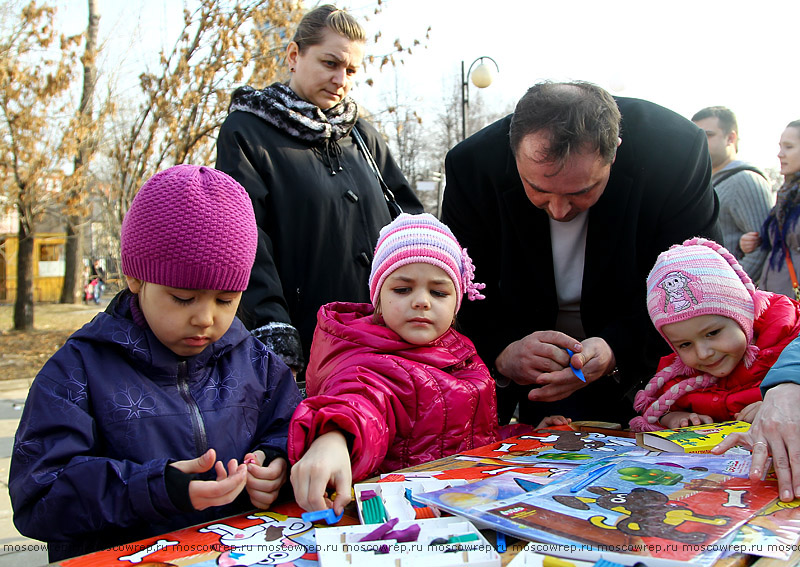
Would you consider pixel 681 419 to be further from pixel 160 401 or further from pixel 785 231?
pixel 785 231

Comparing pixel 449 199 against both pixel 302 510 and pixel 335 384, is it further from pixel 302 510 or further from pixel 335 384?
pixel 302 510

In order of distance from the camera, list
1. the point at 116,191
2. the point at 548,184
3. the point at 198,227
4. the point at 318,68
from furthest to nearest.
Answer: the point at 116,191, the point at 318,68, the point at 548,184, the point at 198,227

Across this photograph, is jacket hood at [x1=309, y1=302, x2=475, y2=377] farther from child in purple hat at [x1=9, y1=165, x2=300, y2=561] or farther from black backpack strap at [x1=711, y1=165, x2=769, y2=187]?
black backpack strap at [x1=711, y1=165, x2=769, y2=187]

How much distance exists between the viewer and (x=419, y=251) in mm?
1895

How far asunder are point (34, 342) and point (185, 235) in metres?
11.1

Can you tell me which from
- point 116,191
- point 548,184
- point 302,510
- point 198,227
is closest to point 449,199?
point 548,184

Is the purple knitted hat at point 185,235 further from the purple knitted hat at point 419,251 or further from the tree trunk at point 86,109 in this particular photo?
the tree trunk at point 86,109

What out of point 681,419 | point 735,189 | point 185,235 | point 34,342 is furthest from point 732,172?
point 34,342

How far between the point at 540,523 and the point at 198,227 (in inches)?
36.4

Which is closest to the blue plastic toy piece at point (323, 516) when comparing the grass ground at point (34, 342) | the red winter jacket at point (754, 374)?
the red winter jacket at point (754, 374)

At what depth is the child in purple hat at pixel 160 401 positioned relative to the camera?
124 centimetres

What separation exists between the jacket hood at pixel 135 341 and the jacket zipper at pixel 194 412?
0.02 meters

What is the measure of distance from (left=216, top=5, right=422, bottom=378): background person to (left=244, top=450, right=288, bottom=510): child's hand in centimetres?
94

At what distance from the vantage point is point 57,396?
4.36 feet
